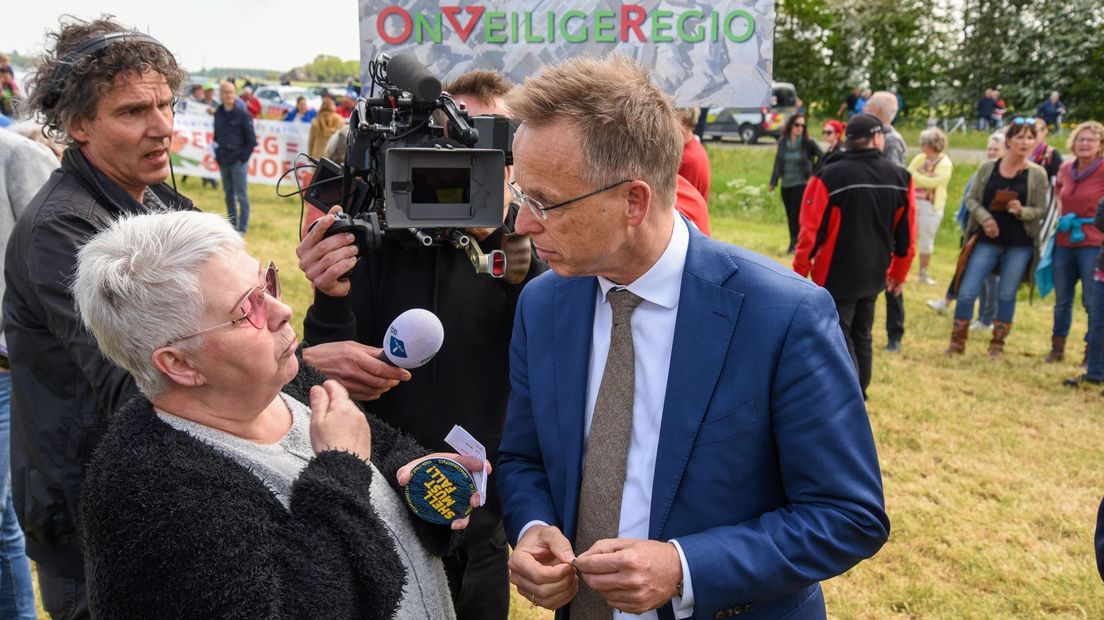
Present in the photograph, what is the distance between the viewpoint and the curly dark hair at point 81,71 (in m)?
2.11

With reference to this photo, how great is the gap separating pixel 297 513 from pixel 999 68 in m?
29.7

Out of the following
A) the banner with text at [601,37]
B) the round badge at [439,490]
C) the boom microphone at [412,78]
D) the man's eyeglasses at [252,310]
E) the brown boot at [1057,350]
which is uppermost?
the banner with text at [601,37]

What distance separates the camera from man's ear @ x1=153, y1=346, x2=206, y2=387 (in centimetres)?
153

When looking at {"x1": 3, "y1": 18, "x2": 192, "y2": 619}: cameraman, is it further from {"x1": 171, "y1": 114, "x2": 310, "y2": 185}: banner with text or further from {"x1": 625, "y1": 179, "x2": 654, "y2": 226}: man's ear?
{"x1": 171, "y1": 114, "x2": 310, "y2": 185}: banner with text

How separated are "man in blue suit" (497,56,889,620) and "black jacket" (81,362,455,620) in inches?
12.8

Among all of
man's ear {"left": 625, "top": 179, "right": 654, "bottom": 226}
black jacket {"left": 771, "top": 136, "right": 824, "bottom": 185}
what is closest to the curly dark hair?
man's ear {"left": 625, "top": 179, "right": 654, "bottom": 226}

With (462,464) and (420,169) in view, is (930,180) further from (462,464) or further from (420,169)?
(462,464)

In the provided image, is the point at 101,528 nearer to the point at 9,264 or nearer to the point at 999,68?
the point at 9,264

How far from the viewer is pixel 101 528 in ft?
4.67

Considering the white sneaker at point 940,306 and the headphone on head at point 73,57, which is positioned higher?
the headphone on head at point 73,57

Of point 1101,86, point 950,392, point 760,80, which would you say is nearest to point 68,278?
point 760,80

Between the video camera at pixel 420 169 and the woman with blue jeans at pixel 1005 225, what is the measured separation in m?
6.03

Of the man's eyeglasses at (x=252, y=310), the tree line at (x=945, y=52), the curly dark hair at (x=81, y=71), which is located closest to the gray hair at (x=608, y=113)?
the man's eyeglasses at (x=252, y=310)

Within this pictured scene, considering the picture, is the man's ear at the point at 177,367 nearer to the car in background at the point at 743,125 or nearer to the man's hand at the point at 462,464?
the man's hand at the point at 462,464
